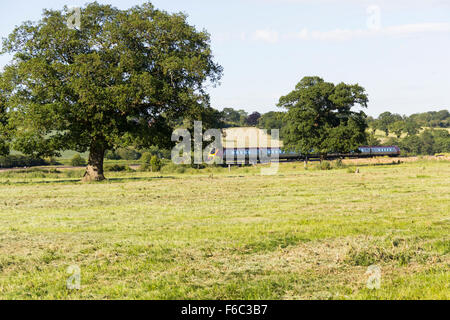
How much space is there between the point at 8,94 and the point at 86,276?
28.9 meters

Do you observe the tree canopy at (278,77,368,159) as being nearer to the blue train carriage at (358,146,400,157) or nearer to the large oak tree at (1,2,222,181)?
the blue train carriage at (358,146,400,157)

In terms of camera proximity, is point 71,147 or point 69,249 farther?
point 71,147

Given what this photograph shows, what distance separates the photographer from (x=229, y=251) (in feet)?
28.6

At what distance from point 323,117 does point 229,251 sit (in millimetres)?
62548

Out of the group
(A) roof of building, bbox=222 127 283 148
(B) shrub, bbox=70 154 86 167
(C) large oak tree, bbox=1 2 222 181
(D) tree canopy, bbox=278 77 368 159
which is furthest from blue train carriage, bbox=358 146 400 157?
(C) large oak tree, bbox=1 2 222 181

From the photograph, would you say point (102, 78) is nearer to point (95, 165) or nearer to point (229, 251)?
point (95, 165)

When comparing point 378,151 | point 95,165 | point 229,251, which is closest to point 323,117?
point 378,151

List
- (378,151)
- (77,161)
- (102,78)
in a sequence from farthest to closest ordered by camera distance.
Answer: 1. (378,151)
2. (77,161)
3. (102,78)

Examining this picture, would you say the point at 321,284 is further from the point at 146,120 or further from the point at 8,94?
the point at 8,94

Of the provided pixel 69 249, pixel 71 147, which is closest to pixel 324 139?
pixel 71 147

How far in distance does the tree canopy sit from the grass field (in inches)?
1920

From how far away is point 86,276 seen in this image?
7.07m
